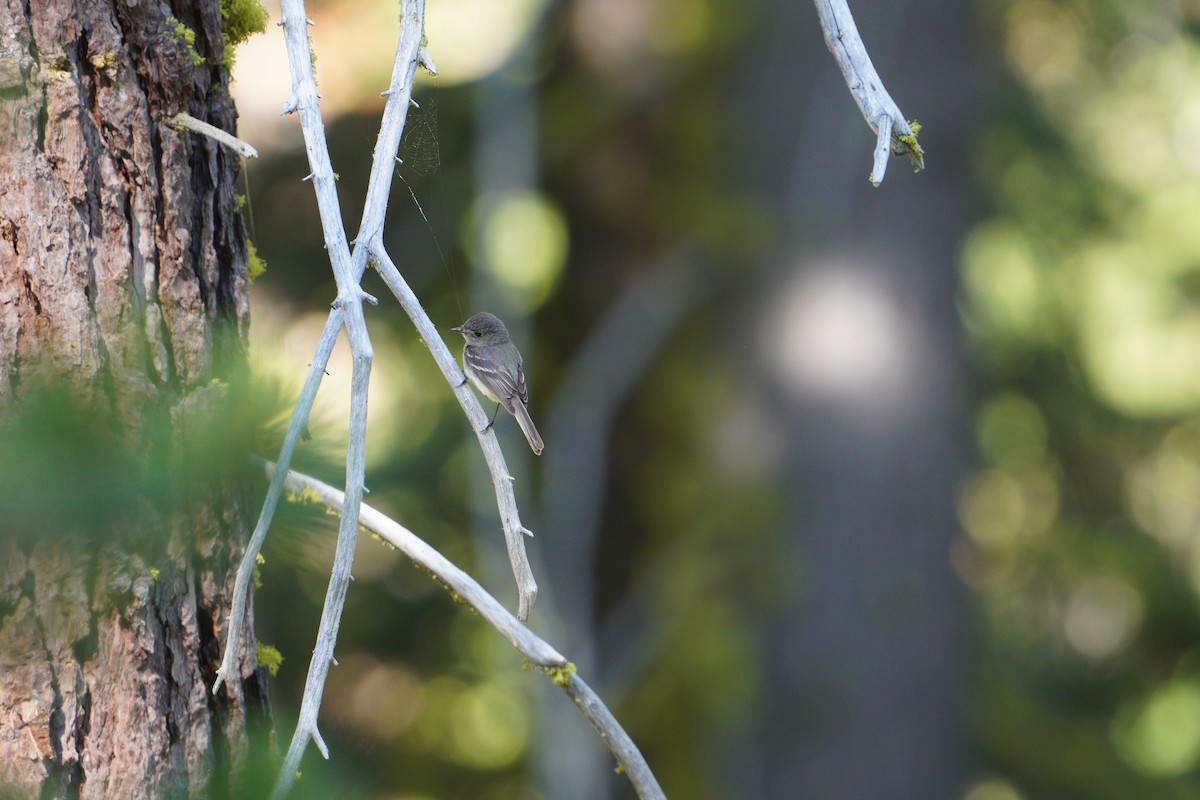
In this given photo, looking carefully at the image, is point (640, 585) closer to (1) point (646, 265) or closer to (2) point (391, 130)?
(1) point (646, 265)

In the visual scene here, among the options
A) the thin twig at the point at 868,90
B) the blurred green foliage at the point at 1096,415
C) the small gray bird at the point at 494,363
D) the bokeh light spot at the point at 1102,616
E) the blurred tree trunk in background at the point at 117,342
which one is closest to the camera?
the thin twig at the point at 868,90

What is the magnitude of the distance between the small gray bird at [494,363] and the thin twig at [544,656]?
90 centimetres

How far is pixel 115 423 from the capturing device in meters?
0.94

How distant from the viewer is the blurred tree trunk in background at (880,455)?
379 cm

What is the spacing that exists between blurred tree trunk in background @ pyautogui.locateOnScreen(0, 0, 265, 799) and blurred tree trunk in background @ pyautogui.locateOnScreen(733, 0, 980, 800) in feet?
9.27

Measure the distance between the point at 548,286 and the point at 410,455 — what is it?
1.34 metres

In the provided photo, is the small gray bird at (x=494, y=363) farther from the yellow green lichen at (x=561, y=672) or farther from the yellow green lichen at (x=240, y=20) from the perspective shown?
the yellow green lichen at (x=561, y=672)

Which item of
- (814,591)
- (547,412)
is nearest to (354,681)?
(547,412)

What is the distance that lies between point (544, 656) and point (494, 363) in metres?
1.21

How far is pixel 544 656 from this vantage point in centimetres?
106

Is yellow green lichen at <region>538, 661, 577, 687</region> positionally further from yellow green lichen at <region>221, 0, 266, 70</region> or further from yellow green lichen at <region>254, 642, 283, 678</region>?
yellow green lichen at <region>221, 0, 266, 70</region>

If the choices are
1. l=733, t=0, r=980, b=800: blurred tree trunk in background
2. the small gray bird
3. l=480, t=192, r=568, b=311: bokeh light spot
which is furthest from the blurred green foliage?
the small gray bird

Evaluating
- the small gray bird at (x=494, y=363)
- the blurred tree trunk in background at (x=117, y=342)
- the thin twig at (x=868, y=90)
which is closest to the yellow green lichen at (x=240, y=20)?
the blurred tree trunk in background at (x=117, y=342)

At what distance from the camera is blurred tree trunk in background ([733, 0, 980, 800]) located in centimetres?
379
